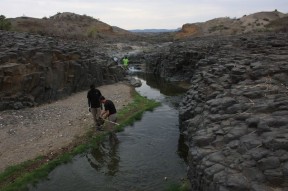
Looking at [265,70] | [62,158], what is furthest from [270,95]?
[62,158]

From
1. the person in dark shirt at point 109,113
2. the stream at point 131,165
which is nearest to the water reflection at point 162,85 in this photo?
the stream at point 131,165

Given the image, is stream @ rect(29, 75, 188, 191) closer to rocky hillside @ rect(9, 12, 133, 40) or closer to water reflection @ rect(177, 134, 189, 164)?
water reflection @ rect(177, 134, 189, 164)

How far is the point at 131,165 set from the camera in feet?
59.6

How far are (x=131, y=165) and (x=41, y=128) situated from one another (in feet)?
27.6

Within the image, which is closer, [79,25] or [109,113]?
[109,113]

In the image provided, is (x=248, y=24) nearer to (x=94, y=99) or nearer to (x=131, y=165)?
(x=94, y=99)

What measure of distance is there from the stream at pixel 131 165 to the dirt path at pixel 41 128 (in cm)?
243

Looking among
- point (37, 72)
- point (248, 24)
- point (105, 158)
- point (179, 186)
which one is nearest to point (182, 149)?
point (105, 158)

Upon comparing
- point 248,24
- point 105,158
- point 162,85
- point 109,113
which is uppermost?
point 248,24

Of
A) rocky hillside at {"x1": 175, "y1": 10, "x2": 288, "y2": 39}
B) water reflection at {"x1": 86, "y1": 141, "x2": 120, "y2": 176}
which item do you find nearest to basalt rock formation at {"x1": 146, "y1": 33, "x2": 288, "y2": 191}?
water reflection at {"x1": 86, "y1": 141, "x2": 120, "y2": 176}

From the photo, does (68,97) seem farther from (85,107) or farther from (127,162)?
(127,162)

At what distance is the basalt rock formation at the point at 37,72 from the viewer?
28906 millimetres

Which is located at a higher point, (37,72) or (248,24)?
(248,24)

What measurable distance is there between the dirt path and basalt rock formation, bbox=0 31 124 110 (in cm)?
145
